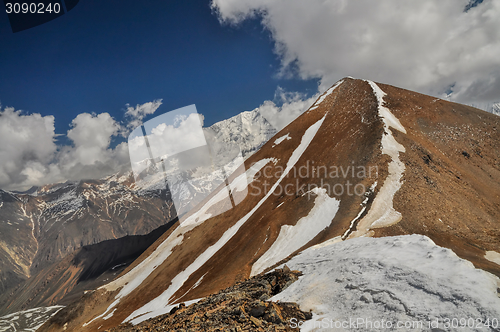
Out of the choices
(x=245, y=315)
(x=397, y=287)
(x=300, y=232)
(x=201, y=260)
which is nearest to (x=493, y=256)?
(x=397, y=287)

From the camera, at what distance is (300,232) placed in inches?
1400

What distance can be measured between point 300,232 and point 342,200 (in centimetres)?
808

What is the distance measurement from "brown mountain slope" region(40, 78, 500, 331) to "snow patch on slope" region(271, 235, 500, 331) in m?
4.33

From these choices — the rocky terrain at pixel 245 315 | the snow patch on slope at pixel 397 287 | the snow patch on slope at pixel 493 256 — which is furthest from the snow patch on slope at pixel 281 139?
the rocky terrain at pixel 245 315

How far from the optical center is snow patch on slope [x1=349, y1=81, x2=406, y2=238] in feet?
89.1

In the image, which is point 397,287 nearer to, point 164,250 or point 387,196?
point 387,196

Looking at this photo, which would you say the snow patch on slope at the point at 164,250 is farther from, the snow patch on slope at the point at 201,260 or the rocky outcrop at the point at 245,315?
the rocky outcrop at the point at 245,315

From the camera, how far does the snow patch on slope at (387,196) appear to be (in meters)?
27.2

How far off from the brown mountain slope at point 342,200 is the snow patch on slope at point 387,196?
0.15 metres

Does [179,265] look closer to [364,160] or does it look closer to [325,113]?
[364,160]

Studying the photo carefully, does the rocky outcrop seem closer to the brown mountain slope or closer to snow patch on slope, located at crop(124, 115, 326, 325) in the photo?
the brown mountain slope

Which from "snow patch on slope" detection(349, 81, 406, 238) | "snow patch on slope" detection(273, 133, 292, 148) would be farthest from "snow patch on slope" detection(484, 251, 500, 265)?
Result: "snow patch on slope" detection(273, 133, 292, 148)

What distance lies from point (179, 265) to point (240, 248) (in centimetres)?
2286

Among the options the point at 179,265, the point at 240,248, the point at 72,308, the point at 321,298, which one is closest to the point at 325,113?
the point at 240,248
